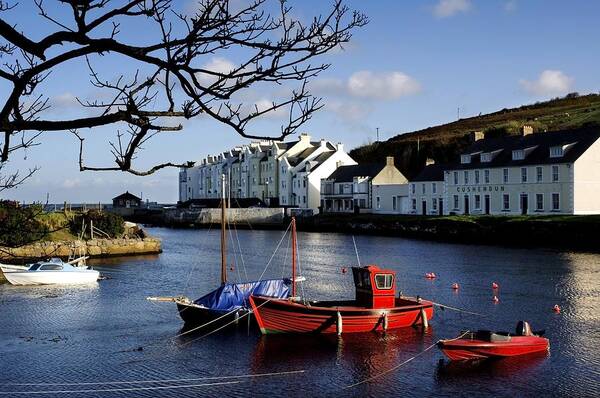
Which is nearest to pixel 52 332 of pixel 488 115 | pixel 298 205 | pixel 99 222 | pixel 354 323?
pixel 354 323

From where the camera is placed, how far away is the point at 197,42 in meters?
5.22

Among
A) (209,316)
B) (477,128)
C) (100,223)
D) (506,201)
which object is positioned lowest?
(209,316)

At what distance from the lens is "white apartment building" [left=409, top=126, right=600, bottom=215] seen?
224ft

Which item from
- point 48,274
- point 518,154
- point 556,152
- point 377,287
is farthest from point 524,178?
point 48,274

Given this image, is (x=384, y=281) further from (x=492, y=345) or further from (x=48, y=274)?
(x=48, y=274)

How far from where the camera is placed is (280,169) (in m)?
118

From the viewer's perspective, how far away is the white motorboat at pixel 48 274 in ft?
132

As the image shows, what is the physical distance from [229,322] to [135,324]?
4164 mm

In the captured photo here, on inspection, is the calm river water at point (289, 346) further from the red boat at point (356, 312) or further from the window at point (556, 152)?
the window at point (556, 152)

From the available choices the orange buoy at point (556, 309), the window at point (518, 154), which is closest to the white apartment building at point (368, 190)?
the window at point (518, 154)

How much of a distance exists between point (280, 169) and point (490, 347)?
96.5m

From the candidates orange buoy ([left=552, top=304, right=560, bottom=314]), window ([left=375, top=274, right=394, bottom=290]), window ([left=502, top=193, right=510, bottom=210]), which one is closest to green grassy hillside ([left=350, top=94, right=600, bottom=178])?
window ([left=502, top=193, right=510, bottom=210])

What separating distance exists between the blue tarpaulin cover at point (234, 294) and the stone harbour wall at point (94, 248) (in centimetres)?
2823

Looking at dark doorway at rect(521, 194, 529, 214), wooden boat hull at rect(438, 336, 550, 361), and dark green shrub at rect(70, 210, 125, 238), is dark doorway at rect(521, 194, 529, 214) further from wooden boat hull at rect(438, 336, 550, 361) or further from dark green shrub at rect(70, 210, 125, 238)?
wooden boat hull at rect(438, 336, 550, 361)
